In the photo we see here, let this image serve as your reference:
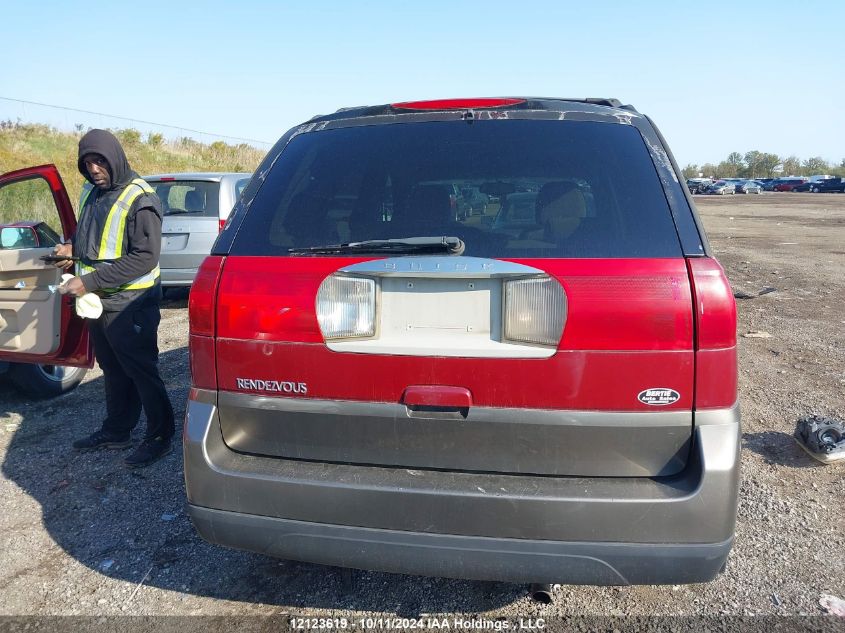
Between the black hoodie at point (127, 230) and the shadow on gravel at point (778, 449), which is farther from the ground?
the black hoodie at point (127, 230)

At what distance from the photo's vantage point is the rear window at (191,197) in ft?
27.4

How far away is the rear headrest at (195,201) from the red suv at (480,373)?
6642 millimetres

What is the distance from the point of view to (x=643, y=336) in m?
1.88

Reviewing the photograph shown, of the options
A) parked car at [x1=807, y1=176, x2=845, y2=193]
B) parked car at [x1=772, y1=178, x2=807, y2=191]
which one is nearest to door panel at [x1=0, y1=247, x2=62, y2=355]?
parked car at [x1=807, y1=176, x2=845, y2=193]

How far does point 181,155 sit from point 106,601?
3769cm

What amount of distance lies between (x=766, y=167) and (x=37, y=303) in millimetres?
100960

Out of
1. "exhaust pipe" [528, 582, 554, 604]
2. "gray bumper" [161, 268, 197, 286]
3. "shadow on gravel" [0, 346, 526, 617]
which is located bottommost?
"shadow on gravel" [0, 346, 526, 617]

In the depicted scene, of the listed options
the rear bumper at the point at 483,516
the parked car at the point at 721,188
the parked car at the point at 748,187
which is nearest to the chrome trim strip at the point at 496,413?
the rear bumper at the point at 483,516

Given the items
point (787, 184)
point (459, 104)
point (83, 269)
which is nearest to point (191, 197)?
point (83, 269)

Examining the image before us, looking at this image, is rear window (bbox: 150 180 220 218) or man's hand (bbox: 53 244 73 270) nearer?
man's hand (bbox: 53 244 73 270)

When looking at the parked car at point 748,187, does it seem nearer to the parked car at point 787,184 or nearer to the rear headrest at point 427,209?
the parked car at point 787,184

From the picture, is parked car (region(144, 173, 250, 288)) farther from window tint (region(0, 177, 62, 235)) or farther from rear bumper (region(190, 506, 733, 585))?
rear bumper (region(190, 506, 733, 585))

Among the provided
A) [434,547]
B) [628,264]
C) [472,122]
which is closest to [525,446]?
[434,547]

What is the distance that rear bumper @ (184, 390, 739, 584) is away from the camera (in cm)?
189
